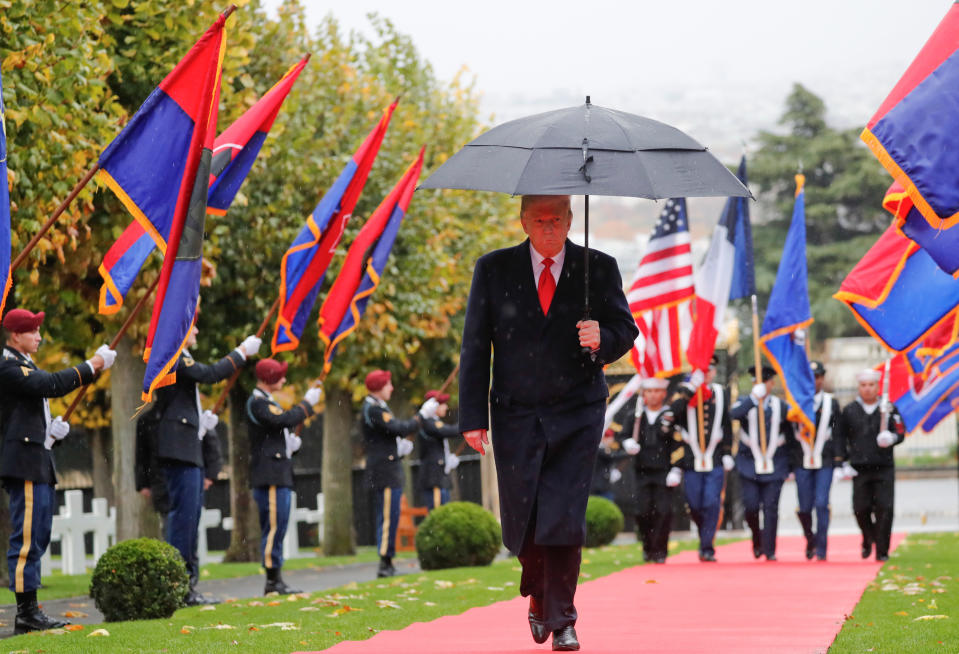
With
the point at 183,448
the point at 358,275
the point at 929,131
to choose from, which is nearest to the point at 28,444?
the point at 183,448

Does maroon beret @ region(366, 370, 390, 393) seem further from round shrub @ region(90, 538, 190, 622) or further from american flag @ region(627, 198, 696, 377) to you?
round shrub @ region(90, 538, 190, 622)

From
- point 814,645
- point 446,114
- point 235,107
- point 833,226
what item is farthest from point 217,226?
point 833,226

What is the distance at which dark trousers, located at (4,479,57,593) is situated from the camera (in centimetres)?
994

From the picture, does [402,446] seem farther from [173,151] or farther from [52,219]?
[52,219]

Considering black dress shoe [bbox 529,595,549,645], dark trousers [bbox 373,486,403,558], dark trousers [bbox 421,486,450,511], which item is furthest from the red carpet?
dark trousers [bbox 421,486,450,511]

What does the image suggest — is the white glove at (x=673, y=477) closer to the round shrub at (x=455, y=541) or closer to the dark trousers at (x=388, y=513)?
the round shrub at (x=455, y=541)

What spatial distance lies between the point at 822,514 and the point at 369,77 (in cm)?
1191

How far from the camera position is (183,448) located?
11.8 metres

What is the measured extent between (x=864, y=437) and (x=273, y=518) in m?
6.69

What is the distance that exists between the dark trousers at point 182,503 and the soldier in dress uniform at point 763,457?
7.29 metres

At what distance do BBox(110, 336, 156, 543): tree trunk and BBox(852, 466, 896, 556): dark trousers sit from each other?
25.6 ft

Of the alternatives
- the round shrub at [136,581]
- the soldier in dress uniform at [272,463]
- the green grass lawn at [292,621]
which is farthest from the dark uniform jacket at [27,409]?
the soldier in dress uniform at [272,463]

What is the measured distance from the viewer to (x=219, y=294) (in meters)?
19.9

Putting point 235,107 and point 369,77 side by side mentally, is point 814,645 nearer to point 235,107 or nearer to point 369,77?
point 235,107
